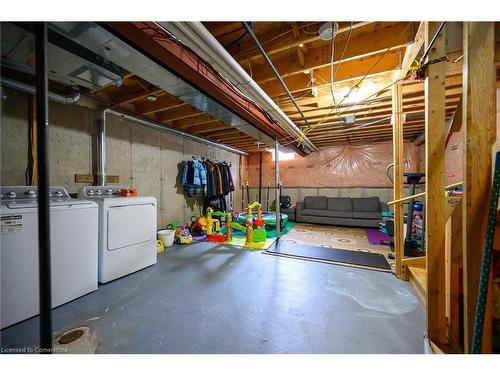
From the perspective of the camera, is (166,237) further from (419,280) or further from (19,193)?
(419,280)

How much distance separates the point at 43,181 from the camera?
0.93 metres

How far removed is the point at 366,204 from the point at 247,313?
5215 millimetres

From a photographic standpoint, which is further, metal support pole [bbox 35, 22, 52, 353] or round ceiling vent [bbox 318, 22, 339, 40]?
round ceiling vent [bbox 318, 22, 339, 40]

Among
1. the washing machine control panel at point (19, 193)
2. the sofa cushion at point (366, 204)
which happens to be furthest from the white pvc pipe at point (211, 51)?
the sofa cushion at point (366, 204)

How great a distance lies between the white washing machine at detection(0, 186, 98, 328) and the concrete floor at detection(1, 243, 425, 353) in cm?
15

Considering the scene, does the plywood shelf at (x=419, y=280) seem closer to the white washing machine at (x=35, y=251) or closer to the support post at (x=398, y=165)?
the support post at (x=398, y=165)

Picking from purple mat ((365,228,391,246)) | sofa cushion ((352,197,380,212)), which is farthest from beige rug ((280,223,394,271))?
sofa cushion ((352,197,380,212))

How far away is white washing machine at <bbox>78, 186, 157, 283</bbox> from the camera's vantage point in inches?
87.4

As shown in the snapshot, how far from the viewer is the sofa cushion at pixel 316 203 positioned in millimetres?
6080

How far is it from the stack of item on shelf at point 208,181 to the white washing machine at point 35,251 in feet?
8.17

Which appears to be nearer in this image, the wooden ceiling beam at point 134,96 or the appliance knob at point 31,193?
the appliance knob at point 31,193

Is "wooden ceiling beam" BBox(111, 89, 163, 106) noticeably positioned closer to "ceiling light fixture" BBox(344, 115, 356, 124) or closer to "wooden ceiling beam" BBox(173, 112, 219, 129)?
"wooden ceiling beam" BBox(173, 112, 219, 129)

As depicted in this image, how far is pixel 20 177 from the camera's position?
2338 mm
